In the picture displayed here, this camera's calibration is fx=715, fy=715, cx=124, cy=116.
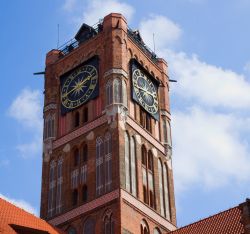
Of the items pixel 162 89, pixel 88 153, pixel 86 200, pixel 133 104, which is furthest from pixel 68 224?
pixel 162 89

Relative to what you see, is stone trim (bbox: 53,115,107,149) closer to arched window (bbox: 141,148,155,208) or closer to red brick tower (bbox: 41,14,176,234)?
red brick tower (bbox: 41,14,176,234)

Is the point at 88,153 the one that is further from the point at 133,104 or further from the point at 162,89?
the point at 162,89

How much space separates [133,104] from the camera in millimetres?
47969

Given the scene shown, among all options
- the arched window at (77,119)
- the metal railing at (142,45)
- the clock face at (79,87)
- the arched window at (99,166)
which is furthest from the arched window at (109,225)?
the metal railing at (142,45)

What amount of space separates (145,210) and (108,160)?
152 inches

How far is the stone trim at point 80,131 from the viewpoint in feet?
152

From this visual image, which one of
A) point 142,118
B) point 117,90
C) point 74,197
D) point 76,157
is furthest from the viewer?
point 142,118

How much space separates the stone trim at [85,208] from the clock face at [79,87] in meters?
8.27

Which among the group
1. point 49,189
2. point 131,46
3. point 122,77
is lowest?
point 49,189

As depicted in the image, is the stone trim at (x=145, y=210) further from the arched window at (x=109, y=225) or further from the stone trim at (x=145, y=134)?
the stone trim at (x=145, y=134)

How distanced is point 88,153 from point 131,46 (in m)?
9.28

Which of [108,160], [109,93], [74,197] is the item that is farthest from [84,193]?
[109,93]

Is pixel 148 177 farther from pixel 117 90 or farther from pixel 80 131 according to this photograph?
pixel 117 90

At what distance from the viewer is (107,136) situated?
45.5 meters
